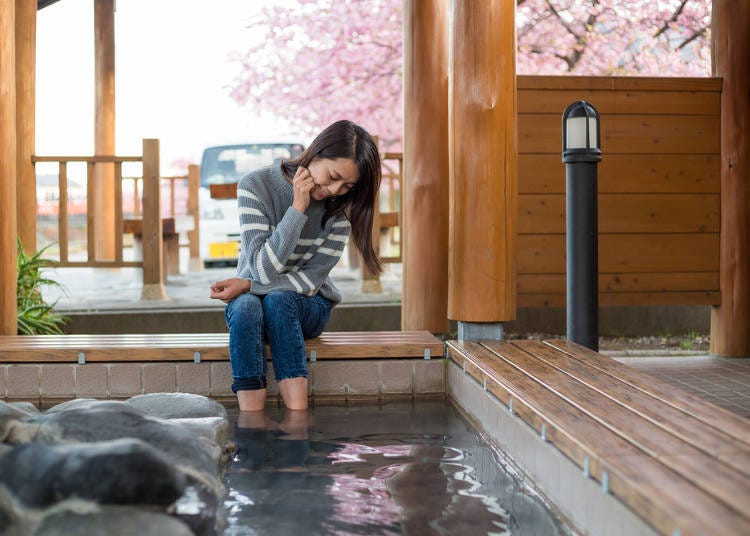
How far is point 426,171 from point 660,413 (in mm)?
2541

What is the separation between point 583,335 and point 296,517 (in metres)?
1.77

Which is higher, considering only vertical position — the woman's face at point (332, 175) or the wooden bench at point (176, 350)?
the woman's face at point (332, 175)

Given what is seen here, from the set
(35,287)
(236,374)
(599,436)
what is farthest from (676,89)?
(35,287)

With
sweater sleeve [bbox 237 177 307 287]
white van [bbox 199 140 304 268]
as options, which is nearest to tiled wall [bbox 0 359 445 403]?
sweater sleeve [bbox 237 177 307 287]

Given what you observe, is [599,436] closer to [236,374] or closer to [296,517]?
[296,517]

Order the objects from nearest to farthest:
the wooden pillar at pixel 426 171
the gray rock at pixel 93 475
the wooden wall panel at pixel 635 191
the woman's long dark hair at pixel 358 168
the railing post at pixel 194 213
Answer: the gray rock at pixel 93 475 → the woman's long dark hair at pixel 358 168 → the wooden pillar at pixel 426 171 → the wooden wall panel at pixel 635 191 → the railing post at pixel 194 213

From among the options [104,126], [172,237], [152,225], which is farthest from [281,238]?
[104,126]

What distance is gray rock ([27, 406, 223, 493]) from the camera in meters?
2.40

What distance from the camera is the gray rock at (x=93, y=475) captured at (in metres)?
2.04

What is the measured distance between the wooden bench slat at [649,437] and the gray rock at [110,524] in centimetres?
99

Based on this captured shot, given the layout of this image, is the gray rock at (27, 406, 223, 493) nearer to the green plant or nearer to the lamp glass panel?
the lamp glass panel

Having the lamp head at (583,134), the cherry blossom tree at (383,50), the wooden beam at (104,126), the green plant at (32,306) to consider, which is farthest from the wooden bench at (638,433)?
the wooden beam at (104,126)

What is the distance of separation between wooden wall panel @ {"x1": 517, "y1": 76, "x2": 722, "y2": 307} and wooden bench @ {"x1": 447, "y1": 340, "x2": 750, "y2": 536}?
1.62 meters

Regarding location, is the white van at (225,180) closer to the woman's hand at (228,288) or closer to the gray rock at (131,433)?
the woman's hand at (228,288)
